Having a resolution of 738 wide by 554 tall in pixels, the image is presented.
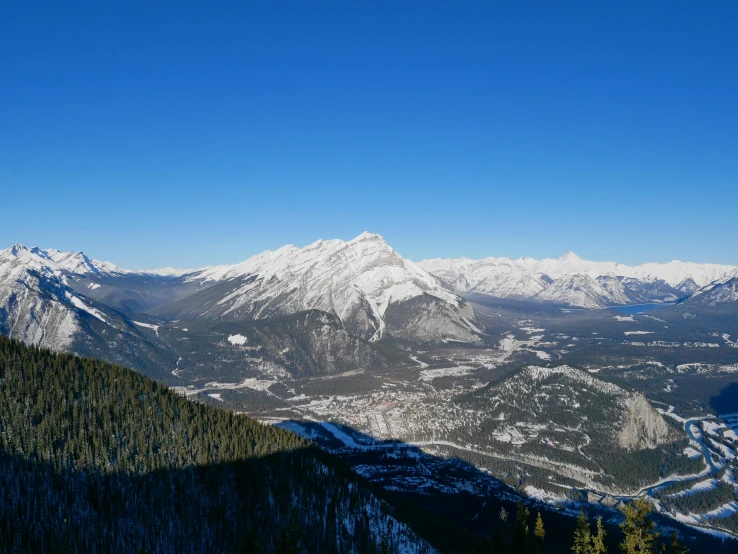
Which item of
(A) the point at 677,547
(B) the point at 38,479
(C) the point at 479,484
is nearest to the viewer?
(A) the point at 677,547

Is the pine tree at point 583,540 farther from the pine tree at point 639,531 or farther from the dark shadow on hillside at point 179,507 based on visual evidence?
the dark shadow on hillside at point 179,507

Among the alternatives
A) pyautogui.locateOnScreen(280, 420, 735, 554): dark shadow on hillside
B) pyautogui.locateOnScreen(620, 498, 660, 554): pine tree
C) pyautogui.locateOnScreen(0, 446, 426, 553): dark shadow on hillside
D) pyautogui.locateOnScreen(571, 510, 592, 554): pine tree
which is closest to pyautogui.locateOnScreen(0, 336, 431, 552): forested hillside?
pyautogui.locateOnScreen(0, 446, 426, 553): dark shadow on hillside

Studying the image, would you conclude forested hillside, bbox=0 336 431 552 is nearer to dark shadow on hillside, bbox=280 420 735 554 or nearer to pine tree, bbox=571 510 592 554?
dark shadow on hillside, bbox=280 420 735 554

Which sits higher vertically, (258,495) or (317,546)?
(258,495)

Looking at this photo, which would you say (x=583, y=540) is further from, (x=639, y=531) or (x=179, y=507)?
(x=179, y=507)

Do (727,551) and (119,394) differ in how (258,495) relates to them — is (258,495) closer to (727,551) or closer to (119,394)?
(119,394)

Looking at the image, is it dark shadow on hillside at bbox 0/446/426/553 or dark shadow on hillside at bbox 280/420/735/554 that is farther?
dark shadow on hillside at bbox 280/420/735/554

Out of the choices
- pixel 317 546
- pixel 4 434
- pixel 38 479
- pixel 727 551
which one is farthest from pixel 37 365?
pixel 727 551

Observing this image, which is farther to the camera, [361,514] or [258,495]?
[361,514]
